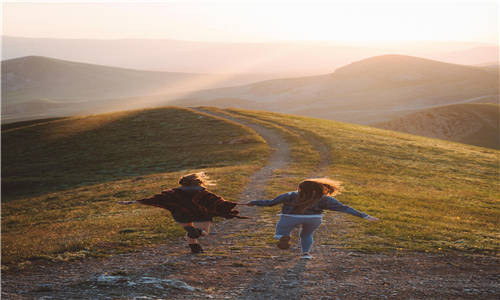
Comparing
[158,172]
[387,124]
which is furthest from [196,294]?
[387,124]

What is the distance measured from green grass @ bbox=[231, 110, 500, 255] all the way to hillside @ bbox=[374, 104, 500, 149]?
40799mm

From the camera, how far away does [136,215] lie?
2206 centimetres

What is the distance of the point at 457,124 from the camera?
10006 centimetres

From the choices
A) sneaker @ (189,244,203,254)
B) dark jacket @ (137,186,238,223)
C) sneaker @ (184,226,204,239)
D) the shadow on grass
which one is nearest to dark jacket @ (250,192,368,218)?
dark jacket @ (137,186,238,223)

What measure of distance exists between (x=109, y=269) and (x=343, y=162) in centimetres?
3167

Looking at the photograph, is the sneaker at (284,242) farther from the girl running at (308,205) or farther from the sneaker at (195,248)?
the sneaker at (195,248)

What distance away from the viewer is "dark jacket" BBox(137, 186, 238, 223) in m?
12.5

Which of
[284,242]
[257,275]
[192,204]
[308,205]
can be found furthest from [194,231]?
[308,205]

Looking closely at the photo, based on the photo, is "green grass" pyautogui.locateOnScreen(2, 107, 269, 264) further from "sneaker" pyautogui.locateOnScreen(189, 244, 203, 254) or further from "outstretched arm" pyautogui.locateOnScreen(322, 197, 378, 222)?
"outstretched arm" pyautogui.locateOnScreen(322, 197, 378, 222)

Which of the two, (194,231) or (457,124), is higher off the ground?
(194,231)

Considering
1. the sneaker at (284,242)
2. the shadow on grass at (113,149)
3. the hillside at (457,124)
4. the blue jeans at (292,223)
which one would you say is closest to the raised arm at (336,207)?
the blue jeans at (292,223)

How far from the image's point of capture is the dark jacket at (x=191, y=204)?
1254cm

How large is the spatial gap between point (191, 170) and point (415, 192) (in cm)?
1902

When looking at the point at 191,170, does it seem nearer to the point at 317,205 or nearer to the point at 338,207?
the point at 317,205
